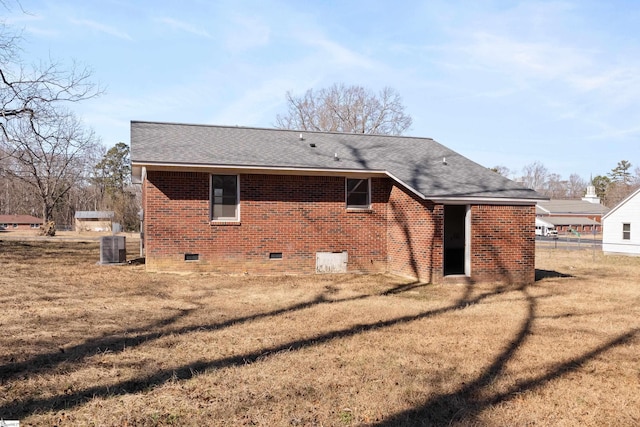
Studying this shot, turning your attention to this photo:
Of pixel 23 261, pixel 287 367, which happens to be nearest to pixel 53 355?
pixel 287 367

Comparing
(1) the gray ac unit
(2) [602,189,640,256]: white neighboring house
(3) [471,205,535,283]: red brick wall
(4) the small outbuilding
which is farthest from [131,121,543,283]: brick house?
(4) the small outbuilding

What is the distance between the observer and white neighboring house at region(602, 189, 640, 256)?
1237 inches

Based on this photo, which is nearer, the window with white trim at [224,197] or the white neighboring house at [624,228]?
the window with white trim at [224,197]

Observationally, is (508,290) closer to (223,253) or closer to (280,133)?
(223,253)

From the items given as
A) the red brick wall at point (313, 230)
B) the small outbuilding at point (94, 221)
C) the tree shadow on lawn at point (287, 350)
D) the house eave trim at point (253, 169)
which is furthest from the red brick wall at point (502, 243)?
the small outbuilding at point (94, 221)

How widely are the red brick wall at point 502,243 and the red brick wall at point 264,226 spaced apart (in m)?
3.06

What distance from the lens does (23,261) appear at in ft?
54.0

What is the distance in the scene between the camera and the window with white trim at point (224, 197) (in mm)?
14046

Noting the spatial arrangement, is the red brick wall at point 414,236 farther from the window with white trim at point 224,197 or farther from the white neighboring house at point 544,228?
the white neighboring house at point 544,228

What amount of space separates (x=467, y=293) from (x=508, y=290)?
4.57ft

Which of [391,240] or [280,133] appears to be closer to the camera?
[391,240]

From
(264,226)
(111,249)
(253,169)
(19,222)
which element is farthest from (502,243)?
(19,222)

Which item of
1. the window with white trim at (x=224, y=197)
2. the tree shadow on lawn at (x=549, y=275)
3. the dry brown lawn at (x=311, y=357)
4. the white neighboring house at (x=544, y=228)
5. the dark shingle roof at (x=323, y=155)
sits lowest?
the tree shadow on lawn at (x=549, y=275)

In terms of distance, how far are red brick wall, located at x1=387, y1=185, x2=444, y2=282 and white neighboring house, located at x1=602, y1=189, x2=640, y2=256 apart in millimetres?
24506
